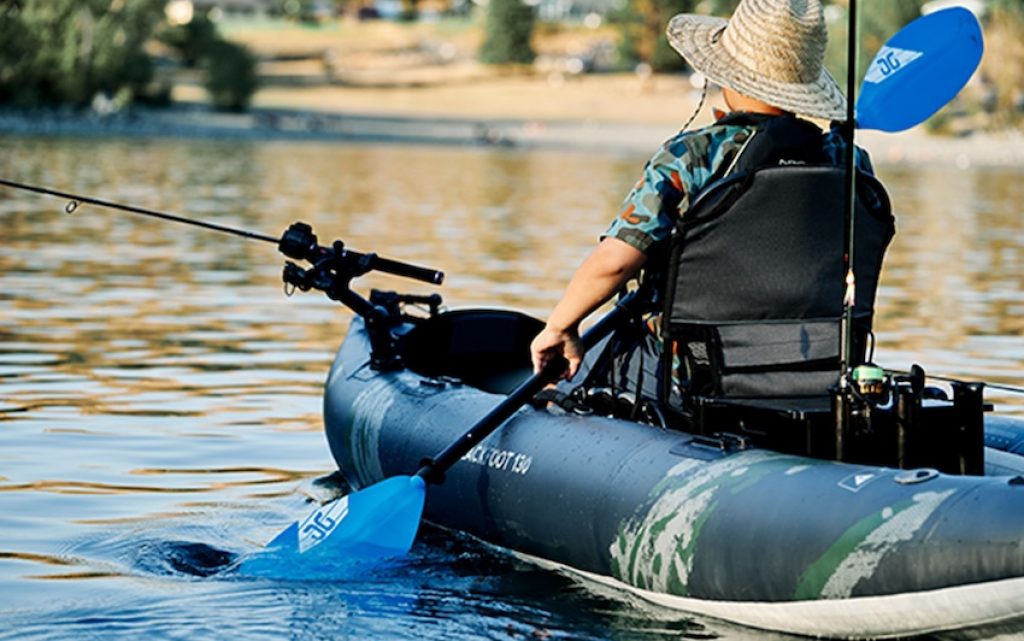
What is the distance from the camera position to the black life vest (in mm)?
5836

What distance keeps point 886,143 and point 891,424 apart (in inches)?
1948

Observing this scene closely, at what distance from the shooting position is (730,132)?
19.6 feet

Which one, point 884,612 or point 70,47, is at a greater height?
point 884,612

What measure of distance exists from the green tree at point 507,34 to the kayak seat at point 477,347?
69088mm

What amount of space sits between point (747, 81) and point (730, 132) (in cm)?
17

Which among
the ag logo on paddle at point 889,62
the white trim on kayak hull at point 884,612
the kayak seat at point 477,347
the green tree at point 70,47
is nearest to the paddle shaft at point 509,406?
the white trim on kayak hull at point 884,612

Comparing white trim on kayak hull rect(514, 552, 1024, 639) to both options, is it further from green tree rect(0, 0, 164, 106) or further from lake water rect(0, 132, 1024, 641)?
green tree rect(0, 0, 164, 106)

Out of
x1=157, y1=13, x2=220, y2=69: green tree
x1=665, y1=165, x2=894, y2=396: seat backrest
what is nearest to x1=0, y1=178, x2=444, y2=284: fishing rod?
x1=665, y1=165, x2=894, y2=396: seat backrest

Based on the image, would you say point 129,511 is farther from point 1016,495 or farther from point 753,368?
Answer: point 1016,495

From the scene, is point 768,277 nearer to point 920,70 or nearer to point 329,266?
point 920,70

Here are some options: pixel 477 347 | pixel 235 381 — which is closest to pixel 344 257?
pixel 477 347

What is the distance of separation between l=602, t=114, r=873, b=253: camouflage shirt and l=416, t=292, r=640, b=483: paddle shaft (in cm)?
44

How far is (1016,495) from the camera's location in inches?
200

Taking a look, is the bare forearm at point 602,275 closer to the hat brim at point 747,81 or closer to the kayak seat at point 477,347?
the hat brim at point 747,81
